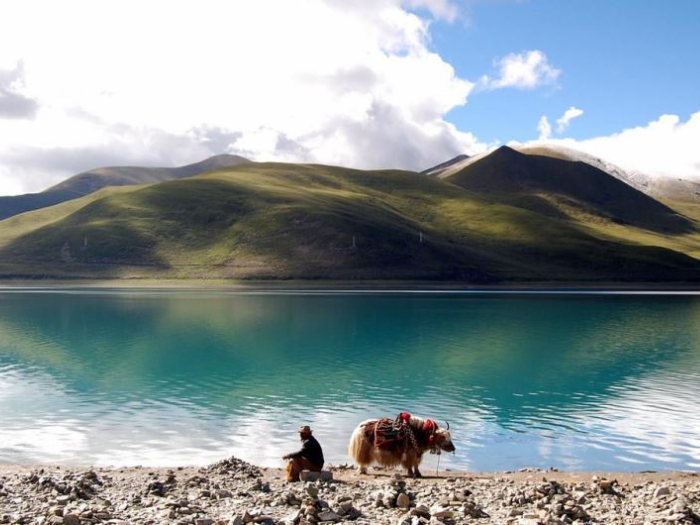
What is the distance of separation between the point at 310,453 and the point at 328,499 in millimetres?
2661

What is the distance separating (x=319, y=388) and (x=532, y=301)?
292 feet

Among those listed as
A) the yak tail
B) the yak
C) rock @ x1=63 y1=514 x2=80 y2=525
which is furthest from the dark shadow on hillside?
rock @ x1=63 y1=514 x2=80 y2=525

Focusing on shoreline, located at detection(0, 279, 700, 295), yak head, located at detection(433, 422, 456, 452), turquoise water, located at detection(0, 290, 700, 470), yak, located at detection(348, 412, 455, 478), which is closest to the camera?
yak head, located at detection(433, 422, 456, 452)

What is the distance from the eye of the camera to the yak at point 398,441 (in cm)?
1970

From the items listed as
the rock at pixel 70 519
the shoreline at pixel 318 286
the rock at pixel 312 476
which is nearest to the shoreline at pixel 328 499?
the rock at pixel 70 519

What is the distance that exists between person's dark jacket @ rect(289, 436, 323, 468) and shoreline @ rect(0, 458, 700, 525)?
80 cm

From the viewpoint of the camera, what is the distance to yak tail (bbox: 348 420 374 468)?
65.1 feet

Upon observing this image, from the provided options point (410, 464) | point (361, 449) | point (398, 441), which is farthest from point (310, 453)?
point (410, 464)

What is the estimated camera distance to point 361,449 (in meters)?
19.9

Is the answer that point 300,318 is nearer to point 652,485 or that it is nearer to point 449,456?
point 449,456

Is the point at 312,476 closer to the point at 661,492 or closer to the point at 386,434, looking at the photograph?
the point at 386,434

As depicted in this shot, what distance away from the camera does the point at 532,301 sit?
397 ft

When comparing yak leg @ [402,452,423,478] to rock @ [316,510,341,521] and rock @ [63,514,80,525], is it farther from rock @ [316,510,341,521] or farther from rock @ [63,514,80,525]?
rock @ [63,514,80,525]

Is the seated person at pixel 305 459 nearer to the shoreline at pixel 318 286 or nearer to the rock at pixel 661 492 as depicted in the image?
the rock at pixel 661 492
